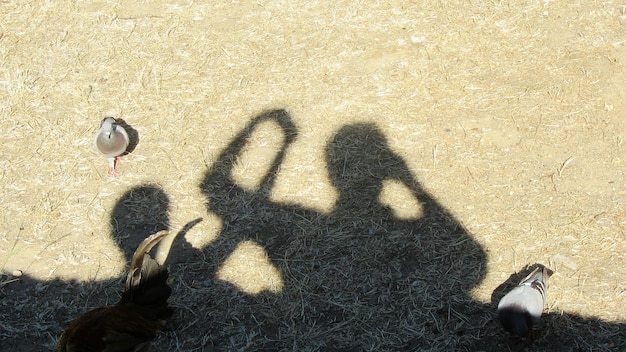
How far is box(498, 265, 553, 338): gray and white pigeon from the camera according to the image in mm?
4480

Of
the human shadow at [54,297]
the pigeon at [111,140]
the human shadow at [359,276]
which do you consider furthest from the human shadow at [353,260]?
the pigeon at [111,140]

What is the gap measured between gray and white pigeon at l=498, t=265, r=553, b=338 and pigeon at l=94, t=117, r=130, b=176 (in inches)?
140

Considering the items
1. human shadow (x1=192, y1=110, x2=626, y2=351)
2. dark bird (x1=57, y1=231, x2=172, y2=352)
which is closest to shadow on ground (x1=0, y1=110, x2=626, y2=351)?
human shadow (x1=192, y1=110, x2=626, y2=351)

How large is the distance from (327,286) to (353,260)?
1.03 feet

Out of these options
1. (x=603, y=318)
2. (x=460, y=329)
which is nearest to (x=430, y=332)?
(x=460, y=329)

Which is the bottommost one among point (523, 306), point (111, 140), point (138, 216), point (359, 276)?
point (359, 276)

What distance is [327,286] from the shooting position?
17.1ft

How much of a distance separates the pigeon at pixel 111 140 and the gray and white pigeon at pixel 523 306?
140 inches

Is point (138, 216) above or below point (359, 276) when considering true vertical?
above

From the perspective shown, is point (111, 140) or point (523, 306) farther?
point (111, 140)

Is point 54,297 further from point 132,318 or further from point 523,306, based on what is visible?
point 523,306

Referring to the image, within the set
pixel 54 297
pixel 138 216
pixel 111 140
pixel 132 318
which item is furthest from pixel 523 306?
pixel 111 140

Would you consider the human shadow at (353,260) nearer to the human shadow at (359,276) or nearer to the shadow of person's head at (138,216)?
the human shadow at (359,276)

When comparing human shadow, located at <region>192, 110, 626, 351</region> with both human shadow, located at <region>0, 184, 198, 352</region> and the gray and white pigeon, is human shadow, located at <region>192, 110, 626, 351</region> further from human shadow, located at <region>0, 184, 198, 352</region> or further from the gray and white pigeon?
human shadow, located at <region>0, 184, 198, 352</region>
